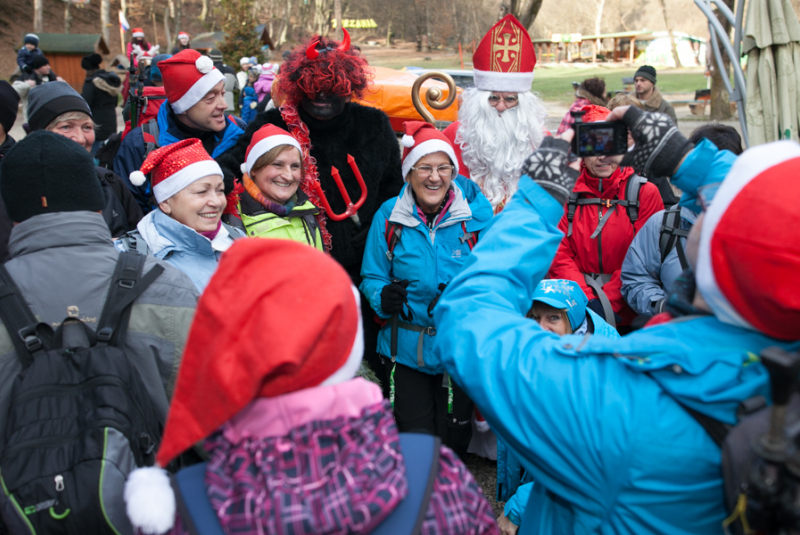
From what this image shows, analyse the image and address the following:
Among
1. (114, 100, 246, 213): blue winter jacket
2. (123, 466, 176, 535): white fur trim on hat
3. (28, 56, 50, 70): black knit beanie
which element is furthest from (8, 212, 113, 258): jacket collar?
(28, 56, 50, 70): black knit beanie

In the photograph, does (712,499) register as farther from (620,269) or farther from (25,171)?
(620,269)

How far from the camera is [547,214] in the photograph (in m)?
1.50

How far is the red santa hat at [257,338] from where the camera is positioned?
1147mm

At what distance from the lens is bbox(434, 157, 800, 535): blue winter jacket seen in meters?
1.19

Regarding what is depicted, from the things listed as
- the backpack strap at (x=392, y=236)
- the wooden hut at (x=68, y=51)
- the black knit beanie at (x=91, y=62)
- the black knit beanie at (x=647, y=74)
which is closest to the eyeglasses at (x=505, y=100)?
the backpack strap at (x=392, y=236)

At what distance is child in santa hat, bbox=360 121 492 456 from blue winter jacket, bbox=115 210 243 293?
989 millimetres

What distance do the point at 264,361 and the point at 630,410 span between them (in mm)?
736

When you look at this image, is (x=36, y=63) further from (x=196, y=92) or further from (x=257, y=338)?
(x=257, y=338)

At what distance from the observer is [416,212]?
11.5ft

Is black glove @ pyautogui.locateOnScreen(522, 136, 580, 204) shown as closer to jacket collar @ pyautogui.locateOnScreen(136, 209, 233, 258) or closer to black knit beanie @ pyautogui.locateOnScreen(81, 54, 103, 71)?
jacket collar @ pyautogui.locateOnScreen(136, 209, 233, 258)

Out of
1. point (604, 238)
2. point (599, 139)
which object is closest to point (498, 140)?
point (604, 238)

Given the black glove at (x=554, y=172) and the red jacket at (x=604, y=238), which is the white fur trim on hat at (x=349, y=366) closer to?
the black glove at (x=554, y=172)

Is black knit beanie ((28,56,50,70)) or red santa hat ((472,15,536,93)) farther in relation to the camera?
black knit beanie ((28,56,50,70))

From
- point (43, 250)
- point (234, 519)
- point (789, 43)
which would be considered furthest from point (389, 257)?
point (789, 43)
